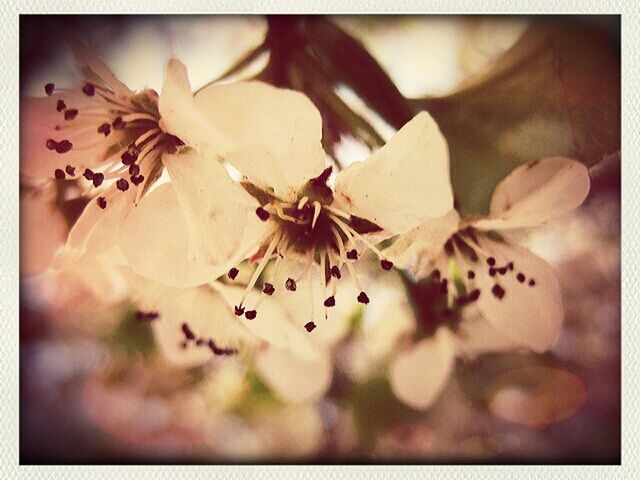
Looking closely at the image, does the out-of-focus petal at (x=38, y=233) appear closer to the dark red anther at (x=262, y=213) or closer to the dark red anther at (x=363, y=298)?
the dark red anther at (x=262, y=213)

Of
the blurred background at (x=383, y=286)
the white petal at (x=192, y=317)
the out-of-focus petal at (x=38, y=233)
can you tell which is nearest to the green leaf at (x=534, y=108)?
the blurred background at (x=383, y=286)

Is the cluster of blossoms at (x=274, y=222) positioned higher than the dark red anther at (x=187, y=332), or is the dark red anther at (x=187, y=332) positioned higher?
the cluster of blossoms at (x=274, y=222)

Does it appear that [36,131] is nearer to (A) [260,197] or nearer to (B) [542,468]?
(A) [260,197]

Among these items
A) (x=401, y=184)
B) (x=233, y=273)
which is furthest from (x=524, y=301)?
(x=233, y=273)

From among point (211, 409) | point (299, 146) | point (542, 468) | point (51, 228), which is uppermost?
point (299, 146)

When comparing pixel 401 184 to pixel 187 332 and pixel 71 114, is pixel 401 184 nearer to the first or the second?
pixel 187 332

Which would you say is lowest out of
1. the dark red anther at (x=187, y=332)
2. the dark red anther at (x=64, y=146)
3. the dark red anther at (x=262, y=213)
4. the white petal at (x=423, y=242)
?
the dark red anther at (x=187, y=332)

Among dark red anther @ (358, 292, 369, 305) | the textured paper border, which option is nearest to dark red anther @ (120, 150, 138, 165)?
the textured paper border

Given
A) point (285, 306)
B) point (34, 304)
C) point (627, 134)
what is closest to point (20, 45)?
point (34, 304)
